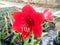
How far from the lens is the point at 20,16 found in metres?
0.60

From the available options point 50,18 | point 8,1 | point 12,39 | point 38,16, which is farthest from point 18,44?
point 8,1

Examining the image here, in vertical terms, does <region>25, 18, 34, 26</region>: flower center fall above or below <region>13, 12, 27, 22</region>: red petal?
below

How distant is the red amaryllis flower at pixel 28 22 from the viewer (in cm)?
57

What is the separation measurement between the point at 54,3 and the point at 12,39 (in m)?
3.15

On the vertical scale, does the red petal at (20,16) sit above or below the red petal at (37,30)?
above

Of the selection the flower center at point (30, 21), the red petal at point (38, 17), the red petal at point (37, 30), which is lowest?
the red petal at point (37, 30)

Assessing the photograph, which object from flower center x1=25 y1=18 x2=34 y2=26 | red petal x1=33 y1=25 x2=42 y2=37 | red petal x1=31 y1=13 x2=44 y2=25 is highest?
red petal x1=31 y1=13 x2=44 y2=25

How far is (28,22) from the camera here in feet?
1.97

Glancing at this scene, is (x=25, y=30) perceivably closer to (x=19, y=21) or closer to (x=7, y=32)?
(x=19, y=21)

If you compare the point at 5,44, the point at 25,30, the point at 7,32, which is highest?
the point at 25,30

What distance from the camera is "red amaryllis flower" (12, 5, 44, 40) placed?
0.57 meters

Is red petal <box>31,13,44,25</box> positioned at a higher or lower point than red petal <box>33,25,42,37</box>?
higher

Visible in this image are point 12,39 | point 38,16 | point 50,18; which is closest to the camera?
point 38,16

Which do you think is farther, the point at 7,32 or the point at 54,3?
the point at 54,3
